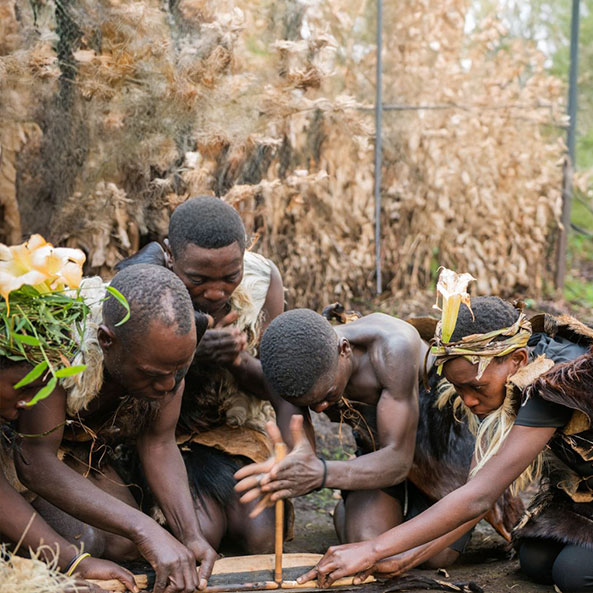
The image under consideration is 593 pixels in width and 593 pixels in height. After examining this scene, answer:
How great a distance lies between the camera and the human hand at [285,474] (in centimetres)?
314

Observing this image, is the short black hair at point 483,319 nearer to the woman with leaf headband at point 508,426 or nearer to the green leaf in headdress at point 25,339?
the woman with leaf headband at point 508,426

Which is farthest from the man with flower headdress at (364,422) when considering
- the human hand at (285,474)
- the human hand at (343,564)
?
the human hand at (343,564)

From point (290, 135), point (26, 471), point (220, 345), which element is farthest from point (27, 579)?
point (290, 135)

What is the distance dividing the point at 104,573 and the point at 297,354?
1.03 metres

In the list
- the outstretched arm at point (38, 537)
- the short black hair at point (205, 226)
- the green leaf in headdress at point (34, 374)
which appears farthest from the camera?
the short black hair at point (205, 226)

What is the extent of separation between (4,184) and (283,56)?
5.65 ft

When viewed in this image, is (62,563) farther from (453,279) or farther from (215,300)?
(453,279)

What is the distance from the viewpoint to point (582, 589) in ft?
11.0

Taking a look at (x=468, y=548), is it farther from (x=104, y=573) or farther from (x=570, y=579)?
(x=104, y=573)

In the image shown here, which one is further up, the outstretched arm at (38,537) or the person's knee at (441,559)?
the outstretched arm at (38,537)

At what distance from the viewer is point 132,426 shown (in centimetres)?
362

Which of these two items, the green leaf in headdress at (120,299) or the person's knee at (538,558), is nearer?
the green leaf in headdress at (120,299)

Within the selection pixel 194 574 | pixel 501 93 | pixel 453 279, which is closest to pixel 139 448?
pixel 194 574

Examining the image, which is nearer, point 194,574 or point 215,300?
point 194,574
